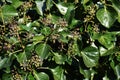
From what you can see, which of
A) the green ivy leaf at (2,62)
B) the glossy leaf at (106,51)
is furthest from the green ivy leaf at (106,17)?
the green ivy leaf at (2,62)

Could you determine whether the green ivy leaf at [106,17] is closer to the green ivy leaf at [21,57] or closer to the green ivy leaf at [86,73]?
the green ivy leaf at [86,73]

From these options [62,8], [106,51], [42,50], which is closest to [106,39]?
[106,51]

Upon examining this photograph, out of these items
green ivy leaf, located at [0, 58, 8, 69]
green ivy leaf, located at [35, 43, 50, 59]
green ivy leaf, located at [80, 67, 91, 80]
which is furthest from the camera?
green ivy leaf, located at [80, 67, 91, 80]

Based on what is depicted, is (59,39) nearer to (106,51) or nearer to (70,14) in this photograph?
(70,14)

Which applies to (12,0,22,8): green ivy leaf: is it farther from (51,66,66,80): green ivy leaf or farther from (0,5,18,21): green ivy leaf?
(51,66,66,80): green ivy leaf

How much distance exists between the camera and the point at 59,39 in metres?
2.32

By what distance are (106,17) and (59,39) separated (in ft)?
1.30

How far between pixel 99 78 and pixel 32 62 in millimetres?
587

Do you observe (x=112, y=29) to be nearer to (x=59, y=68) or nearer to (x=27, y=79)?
(x=59, y=68)

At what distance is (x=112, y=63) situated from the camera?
252 cm

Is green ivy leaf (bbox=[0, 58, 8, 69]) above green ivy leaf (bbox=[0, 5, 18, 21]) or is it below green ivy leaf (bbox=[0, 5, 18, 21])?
below

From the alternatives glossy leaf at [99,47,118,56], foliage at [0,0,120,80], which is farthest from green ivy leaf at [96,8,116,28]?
glossy leaf at [99,47,118,56]

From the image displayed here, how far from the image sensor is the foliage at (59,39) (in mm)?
2379

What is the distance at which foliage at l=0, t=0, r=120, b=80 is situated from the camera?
238 centimetres
